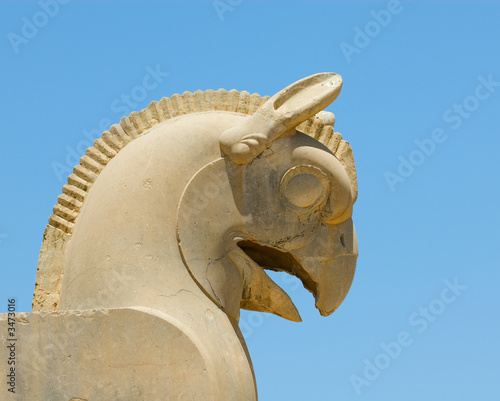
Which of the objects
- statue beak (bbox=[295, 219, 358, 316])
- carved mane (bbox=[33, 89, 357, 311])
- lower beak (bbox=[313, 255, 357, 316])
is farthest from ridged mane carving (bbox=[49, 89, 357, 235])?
lower beak (bbox=[313, 255, 357, 316])

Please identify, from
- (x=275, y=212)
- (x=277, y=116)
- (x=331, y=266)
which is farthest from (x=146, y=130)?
(x=331, y=266)

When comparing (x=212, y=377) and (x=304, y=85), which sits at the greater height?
(x=304, y=85)

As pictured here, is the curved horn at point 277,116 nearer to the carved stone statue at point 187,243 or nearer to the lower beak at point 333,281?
the carved stone statue at point 187,243

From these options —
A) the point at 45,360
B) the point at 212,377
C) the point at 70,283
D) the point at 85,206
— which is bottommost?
the point at 212,377

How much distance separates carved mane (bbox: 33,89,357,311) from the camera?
23.4 ft

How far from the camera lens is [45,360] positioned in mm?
6418

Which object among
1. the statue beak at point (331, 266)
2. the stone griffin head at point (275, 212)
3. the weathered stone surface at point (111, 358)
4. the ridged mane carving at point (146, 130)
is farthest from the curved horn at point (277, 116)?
the weathered stone surface at point (111, 358)

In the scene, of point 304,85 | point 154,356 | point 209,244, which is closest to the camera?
point 154,356

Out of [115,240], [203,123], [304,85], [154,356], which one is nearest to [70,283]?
[115,240]

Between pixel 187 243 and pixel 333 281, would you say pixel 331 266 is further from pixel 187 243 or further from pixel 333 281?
pixel 187 243

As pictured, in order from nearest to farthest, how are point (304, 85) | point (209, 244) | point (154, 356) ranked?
point (154, 356) < point (209, 244) < point (304, 85)

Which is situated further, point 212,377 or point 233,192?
point 233,192

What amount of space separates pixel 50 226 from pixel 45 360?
3.81 ft

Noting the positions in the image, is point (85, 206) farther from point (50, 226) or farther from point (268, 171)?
point (268, 171)
